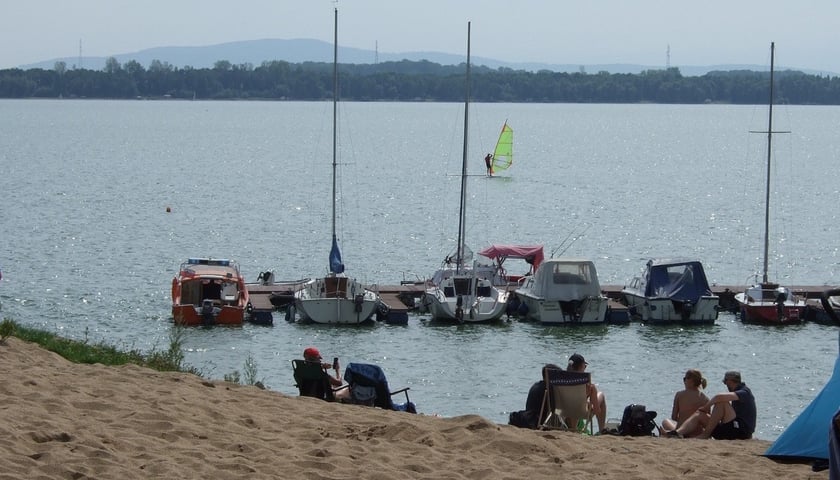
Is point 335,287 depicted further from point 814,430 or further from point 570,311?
point 814,430

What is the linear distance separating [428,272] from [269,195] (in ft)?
122

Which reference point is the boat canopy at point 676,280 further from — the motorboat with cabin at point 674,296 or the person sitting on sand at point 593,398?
the person sitting on sand at point 593,398

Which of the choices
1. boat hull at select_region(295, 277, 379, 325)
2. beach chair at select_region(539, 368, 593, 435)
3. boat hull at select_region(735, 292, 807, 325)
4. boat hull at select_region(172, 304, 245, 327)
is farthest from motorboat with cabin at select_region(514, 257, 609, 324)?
beach chair at select_region(539, 368, 593, 435)

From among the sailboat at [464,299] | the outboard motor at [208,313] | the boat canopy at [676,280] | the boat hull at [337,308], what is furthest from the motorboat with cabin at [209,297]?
the boat canopy at [676,280]

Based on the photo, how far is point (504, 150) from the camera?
87500 millimetres

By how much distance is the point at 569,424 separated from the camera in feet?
48.4

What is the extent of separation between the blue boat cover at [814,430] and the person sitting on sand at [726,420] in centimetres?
248

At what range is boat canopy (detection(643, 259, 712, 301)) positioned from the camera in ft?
118

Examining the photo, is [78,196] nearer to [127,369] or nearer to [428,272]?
[428,272]

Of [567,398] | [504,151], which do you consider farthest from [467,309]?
[504,151]

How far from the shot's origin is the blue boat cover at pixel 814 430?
454 inches

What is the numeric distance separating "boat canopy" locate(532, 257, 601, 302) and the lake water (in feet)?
4.35

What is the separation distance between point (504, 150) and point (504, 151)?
0.38 m

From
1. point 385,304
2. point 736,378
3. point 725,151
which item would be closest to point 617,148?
point 725,151
